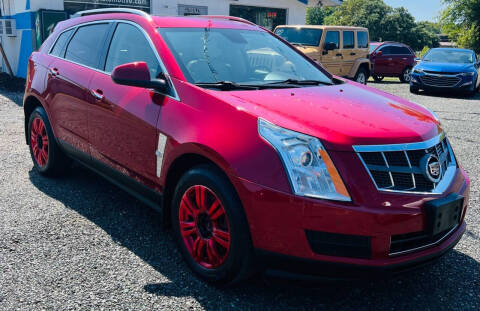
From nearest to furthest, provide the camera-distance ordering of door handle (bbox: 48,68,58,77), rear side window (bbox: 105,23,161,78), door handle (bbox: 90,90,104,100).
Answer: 1. rear side window (bbox: 105,23,161,78)
2. door handle (bbox: 90,90,104,100)
3. door handle (bbox: 48,68,58,77)

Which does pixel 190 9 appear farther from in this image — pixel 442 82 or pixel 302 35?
pixel 442 82

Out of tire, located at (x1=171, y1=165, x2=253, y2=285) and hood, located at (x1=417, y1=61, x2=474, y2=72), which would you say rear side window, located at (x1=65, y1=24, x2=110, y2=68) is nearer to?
tire, located at (x1=171, y1=165, x2=253, y2=285)

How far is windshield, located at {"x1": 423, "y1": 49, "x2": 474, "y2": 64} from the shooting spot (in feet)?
49.9

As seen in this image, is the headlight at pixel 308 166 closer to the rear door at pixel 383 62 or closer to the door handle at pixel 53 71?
the door handle at pixel 53 71

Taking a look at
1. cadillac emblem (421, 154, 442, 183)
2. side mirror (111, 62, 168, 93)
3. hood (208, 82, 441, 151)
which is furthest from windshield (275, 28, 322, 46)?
cadillac emblem (421, 154, 442, 183)

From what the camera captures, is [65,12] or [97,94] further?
[65,12]

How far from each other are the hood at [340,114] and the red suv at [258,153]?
12 mm

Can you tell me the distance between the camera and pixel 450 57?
15.4 meters

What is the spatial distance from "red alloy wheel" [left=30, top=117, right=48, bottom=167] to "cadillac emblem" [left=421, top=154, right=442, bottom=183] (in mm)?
3712

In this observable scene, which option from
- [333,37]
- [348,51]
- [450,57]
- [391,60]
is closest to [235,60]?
[333,37]

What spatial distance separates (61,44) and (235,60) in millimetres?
2175

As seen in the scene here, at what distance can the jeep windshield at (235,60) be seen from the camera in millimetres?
3316

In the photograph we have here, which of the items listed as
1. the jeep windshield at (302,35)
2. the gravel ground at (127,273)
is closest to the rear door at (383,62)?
the jeep windshield at (302,35)

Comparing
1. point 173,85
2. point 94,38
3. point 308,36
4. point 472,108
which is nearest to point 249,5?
point 308,36
